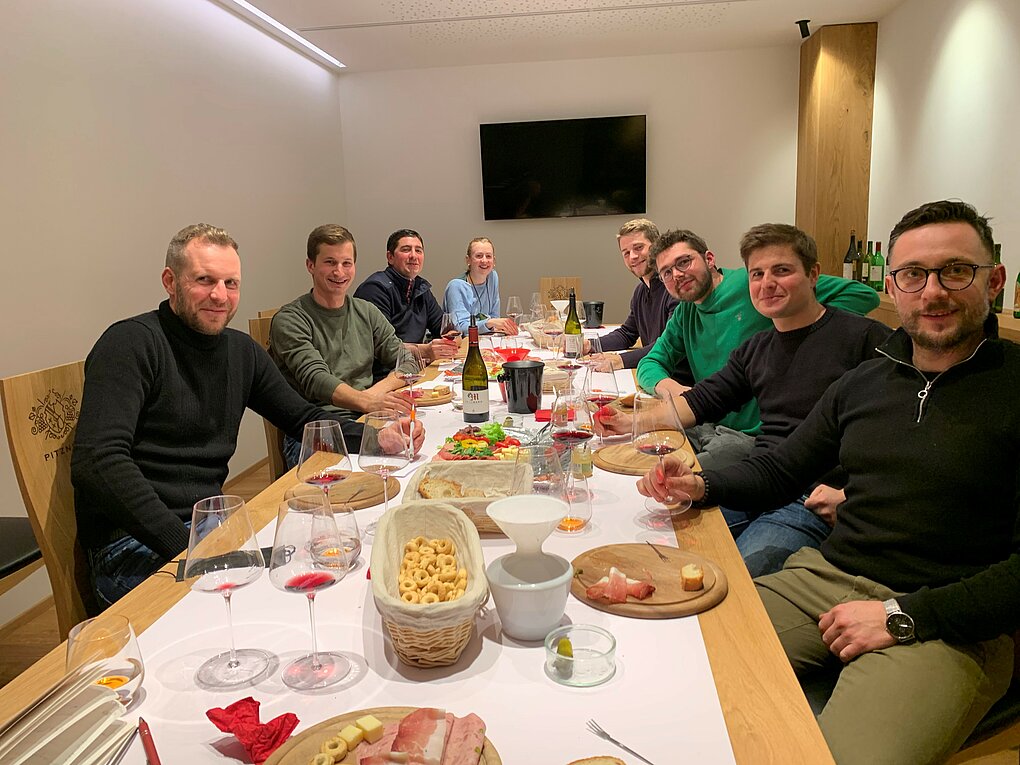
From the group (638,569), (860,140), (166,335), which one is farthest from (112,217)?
(860,140)

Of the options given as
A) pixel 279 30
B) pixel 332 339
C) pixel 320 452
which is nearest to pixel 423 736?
pixel 320 452

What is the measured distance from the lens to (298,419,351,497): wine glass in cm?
141

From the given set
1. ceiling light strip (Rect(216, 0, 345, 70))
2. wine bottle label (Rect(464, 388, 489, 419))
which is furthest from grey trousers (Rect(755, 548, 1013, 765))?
ceiling light strip (Rect(216, 0, 345, 70))

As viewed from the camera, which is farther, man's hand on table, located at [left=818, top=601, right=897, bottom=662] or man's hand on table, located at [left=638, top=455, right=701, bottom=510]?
man's hand on table, located at [left=638, top=455, right=701, bottom=510]

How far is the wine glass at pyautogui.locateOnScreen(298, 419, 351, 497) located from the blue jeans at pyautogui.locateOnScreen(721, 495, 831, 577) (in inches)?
39.0

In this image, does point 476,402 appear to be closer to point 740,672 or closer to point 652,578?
point 652,578

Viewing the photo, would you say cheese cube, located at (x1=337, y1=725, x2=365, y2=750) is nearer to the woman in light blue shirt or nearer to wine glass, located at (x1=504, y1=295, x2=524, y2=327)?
wine glass, located at (x1=504, y1=295, x2=524, y2=327)

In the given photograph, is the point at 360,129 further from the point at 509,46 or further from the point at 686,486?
the point at 686,486

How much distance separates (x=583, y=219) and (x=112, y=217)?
413 centimetres

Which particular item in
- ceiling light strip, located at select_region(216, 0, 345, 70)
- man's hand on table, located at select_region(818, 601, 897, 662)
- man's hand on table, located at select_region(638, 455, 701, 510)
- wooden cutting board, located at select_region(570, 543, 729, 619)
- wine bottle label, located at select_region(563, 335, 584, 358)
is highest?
ceiling light strip, located at select_region(216, 0, 345, 70)

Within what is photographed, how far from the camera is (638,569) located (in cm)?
119

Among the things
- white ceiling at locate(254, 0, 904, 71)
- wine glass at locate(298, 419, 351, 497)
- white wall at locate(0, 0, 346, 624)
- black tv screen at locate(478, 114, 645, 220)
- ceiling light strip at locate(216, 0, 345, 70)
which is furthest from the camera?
black tv screen at locate(478, 114, 645, 220)

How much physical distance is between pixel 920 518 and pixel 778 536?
1.35 feet

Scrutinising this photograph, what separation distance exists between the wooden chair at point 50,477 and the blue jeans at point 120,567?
38 mm
